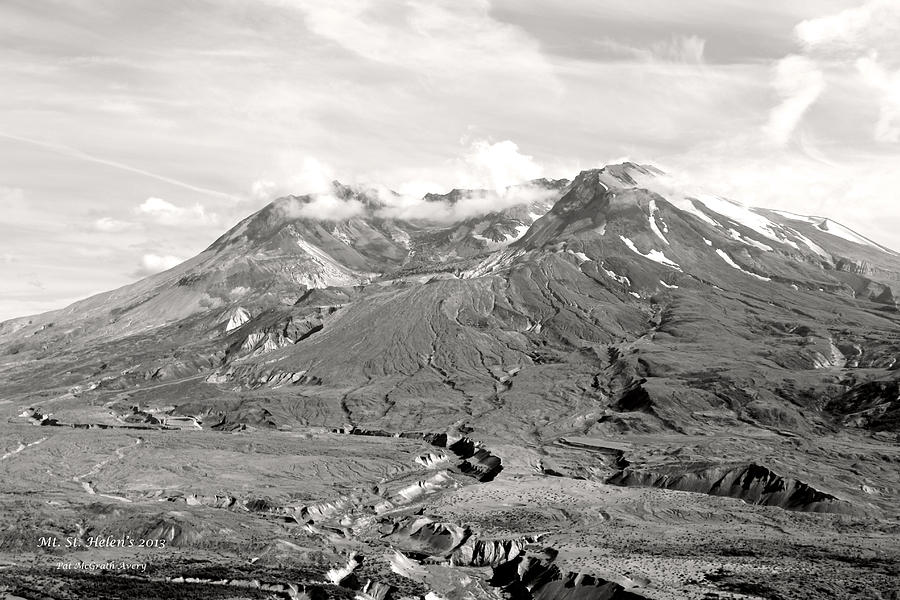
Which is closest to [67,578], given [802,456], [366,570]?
[366,570]

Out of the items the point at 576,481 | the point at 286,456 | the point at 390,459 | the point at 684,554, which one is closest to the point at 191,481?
the point at 286,456

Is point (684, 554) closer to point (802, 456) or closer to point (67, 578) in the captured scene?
point (67, 578)

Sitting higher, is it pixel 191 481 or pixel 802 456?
pixel 802 456

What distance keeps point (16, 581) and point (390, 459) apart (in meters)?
113

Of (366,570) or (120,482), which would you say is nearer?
(366,570)

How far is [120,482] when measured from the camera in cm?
16638

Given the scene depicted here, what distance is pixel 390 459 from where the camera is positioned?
191 meters

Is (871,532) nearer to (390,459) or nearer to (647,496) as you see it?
(647,496)

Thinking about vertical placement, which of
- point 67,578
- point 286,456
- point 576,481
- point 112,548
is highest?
point 67,578

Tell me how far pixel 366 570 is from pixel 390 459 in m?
92.2

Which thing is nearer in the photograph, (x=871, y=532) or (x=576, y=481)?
(x=871, y=532)

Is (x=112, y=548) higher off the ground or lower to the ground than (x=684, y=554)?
lower

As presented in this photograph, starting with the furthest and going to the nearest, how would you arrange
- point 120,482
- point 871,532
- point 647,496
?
1. point 120,482
2. point 647,496
3. point 871,532

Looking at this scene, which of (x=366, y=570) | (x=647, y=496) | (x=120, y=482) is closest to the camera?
(x=366, y=570)
